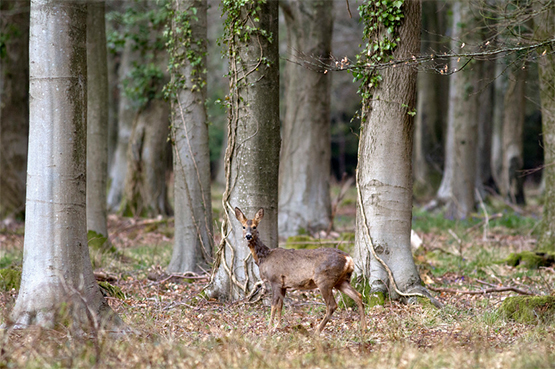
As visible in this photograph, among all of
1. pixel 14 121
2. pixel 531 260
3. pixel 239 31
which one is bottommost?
pixel 531 260

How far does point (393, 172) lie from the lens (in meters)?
7.04

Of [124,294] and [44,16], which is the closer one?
[44,16]

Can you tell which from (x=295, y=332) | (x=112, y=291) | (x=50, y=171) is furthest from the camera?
(x=112, y=291)

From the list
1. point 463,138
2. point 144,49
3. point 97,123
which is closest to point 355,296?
point 97,123

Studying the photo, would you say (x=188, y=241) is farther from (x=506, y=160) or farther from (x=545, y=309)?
(x=506, y=160)

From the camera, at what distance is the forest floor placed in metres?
4.40

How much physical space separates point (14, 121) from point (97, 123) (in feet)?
19.6

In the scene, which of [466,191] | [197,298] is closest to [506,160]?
[466,191]

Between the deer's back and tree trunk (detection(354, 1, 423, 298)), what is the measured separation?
1.04m

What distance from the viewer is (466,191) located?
16828 mm

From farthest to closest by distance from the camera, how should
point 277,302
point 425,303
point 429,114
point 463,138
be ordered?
point 429,114 < point 463,138 < point 425,303 < point 277,302

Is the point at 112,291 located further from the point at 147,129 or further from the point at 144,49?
the point at 144,49

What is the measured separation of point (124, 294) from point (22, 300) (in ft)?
6.76

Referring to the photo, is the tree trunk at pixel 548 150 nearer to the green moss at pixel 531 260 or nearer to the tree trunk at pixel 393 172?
the green moss at pixel 531 260
